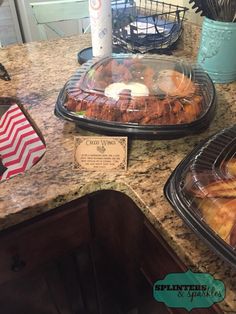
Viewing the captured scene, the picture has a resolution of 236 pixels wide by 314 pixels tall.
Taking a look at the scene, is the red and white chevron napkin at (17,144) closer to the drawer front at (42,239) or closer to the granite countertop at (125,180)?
the granite countertop at (125,180)

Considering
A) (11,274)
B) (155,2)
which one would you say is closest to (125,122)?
(11,274)

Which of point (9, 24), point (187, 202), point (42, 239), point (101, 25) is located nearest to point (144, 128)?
point (187, 202)

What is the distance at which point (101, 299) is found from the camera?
934mm

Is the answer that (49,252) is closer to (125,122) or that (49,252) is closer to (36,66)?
(125,122)

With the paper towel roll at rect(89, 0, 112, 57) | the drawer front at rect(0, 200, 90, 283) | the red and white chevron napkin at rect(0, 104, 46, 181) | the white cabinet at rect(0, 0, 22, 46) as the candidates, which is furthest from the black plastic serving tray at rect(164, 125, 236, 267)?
the white cabinet at rect(0, 0, 22, 46)

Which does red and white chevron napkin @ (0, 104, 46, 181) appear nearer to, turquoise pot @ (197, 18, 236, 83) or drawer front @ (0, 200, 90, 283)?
drawer front @ (0, 200, 90, 283)

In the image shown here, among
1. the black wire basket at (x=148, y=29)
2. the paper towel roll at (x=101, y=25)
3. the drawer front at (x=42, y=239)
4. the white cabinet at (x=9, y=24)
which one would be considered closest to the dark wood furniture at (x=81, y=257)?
the drawer front at (x=42, y=239)

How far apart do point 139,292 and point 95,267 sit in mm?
171

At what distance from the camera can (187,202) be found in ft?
1.48

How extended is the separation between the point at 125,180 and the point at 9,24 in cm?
236

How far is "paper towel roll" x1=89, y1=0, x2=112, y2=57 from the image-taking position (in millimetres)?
831

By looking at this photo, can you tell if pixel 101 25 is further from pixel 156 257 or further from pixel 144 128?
pixel 156 257

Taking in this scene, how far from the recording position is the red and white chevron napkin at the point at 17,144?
2.27 ft

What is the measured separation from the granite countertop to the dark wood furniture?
70 mm
